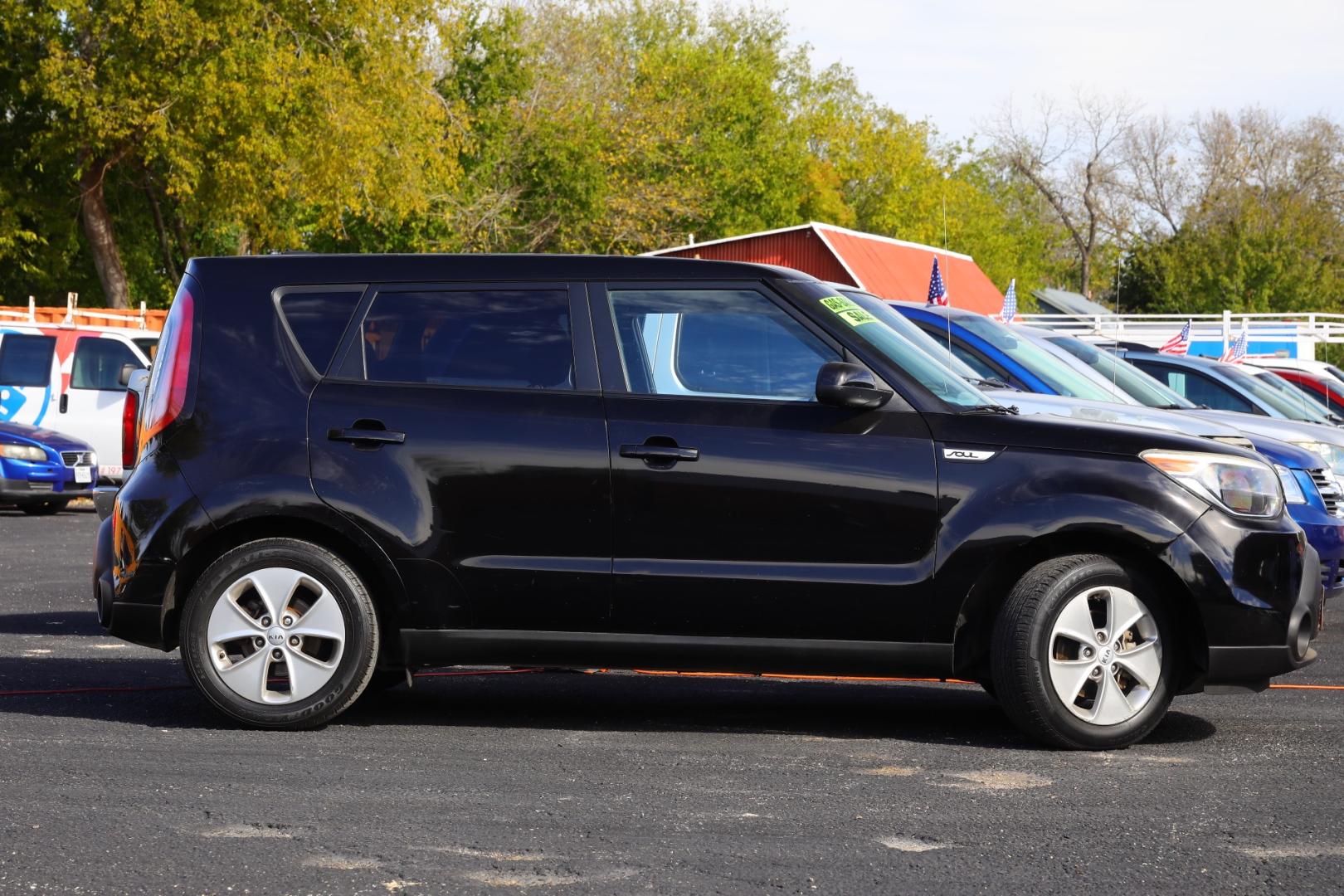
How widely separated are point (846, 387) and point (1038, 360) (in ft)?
15.7

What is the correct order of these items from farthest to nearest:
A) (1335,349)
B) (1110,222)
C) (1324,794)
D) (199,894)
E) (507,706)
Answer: (1110,222)
(1335,349)
(507,706)
(1324,794)
(199,894)

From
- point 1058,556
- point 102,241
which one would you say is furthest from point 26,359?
point 102,241

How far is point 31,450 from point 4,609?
27.6ft

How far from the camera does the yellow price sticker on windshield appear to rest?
253 inches

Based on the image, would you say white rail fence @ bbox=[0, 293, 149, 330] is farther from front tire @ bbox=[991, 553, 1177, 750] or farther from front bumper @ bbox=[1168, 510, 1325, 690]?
front bumper @ bbox=[1168, 510, 1325, 690]

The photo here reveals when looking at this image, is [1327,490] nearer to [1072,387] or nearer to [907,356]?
[1072,387]

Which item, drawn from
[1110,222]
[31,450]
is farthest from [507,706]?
[1110,222]

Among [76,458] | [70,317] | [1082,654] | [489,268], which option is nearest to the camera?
[1082,654]

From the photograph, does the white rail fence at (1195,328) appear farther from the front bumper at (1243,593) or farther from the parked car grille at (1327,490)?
the front bumper at (1243,593)

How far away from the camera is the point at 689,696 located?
753 centimetres

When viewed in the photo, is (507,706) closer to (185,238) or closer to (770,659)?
(770,659)

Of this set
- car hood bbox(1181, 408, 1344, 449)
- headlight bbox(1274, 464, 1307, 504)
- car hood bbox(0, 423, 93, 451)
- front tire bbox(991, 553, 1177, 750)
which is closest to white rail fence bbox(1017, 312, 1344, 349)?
car hood bbox(0, 423, 93, 451)

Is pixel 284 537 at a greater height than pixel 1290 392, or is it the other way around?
pixel 1290 392

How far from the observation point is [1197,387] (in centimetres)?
1458
